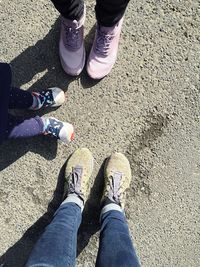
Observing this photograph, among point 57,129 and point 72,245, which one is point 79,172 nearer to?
point 57,129

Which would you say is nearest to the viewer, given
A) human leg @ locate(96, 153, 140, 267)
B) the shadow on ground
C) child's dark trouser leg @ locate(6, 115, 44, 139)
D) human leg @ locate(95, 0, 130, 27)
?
human leg @ locate(95, 0, 130, 27)

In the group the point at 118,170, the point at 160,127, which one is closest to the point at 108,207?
the point at 118,170

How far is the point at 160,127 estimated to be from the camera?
2422mm

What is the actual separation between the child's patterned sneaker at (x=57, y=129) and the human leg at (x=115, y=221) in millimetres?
300

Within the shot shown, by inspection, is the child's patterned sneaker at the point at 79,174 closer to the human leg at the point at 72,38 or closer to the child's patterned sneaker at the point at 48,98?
the child's patterned sneaker at the point at 48,98

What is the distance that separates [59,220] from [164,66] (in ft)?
3.46

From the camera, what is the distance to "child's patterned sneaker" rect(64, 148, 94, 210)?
2.42 meters

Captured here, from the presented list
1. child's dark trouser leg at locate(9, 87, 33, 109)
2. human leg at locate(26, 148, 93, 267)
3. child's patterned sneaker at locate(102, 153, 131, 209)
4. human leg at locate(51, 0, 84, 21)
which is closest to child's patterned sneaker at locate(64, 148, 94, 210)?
human leg at locate(26, 148, 93, 267)

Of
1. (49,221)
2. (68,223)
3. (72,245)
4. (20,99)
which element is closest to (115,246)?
(72,245)

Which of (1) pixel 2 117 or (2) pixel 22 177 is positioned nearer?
(1) pixel 2 117

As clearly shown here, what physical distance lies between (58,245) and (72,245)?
0.09m

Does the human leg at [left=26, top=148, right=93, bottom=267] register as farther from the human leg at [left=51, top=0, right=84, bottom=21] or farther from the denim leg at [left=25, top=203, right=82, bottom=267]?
the human leg at [left=51, top=0, right=84, bottom=21]

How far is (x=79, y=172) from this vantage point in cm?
244

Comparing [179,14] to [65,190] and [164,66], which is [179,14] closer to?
[164,66]
